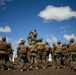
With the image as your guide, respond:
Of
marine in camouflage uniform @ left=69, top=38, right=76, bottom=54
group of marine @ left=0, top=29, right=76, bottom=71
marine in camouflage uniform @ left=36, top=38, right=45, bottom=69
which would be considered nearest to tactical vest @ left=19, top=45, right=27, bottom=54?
group of marine @ left=0, top=29, right=76, bottom=71

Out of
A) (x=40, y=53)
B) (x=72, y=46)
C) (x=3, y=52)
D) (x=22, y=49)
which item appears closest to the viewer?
(x=22, y=49)

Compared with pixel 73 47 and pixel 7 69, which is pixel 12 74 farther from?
pixel 73 47

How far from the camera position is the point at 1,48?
60.6 ft

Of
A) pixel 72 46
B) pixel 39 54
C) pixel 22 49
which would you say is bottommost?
pixel 39 54

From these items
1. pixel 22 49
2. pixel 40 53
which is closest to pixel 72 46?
pixel 40 53

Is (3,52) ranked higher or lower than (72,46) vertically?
lower

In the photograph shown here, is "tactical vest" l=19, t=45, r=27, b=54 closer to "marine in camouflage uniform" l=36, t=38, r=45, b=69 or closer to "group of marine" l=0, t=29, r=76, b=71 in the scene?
"group of marine" l=0, t=29, r=76, b=71

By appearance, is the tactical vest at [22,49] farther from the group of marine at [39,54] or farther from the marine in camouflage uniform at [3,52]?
the marine in camouflage uniform at [3,52]

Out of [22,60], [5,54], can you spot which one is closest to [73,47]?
[22,60]

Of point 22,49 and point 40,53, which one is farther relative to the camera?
point 40,53

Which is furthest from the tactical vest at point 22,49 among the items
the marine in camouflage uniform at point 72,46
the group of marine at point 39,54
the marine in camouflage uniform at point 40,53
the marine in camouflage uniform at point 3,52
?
the marine in camouflage uniform at point 72,46

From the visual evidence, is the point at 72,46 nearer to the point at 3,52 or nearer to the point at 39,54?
the point at 39,54

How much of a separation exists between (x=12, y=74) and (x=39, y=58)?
14.8ft

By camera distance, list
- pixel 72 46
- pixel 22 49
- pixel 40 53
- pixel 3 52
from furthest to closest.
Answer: pixel 40 53
pixel 72 46
pixel 3 52
pixel 22 49
